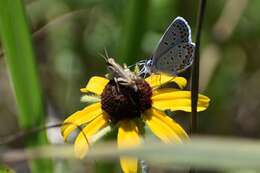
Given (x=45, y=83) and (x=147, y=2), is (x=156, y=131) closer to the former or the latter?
(x=147, y=2)

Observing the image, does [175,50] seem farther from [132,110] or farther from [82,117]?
[82,117]

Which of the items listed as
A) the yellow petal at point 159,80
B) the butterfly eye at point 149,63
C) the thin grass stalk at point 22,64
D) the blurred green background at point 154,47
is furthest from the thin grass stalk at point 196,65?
the blurred green background at point 154,47

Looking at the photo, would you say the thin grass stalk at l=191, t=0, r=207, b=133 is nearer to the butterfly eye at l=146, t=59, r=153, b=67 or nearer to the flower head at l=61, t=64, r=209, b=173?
the flower head at l=61, t=64, r=209, b=173

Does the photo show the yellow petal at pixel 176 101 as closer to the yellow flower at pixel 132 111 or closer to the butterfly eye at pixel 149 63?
the yellow flower at pixel 132 111

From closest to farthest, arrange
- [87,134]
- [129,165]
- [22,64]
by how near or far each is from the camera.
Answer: [129,165] < [87,134] < [22,64]

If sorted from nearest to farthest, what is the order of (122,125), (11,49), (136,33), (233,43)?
1. (122,125)
2. (11,49)
3. (136,33)
4. (233,43)

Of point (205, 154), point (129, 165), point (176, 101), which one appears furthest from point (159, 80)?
point (205, 154)

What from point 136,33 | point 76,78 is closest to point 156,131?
point 136,33
